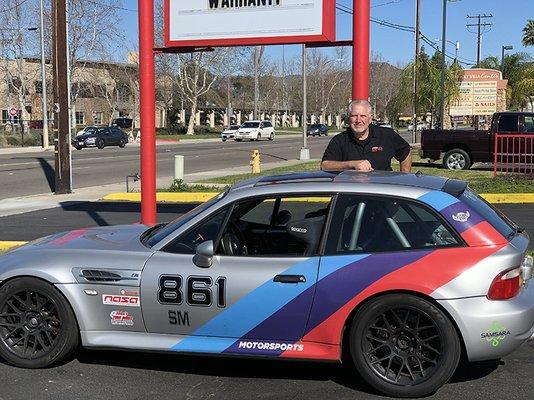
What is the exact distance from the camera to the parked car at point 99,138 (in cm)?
4509

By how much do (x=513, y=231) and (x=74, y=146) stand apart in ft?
142

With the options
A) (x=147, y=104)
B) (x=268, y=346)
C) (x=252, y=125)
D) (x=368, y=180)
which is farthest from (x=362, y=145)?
(x=252, y=125)

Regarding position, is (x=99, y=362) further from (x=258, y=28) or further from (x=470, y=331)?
(x=258, y=28)

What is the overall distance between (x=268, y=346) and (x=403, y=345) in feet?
2.84

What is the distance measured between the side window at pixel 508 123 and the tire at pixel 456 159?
1748 mm

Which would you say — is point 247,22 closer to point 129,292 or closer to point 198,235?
point 198,235

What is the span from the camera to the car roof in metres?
4.69

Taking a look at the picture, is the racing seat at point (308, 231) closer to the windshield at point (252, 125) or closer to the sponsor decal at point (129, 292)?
the sponsor decal at point (129, 292)

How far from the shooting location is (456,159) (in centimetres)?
2097

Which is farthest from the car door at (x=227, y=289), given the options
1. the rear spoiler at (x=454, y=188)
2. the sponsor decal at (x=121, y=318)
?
the rear spoiler at (x=454, y=188)

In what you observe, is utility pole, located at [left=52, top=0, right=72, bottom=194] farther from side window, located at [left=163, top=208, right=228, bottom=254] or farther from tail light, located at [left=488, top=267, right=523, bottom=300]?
tail light, located at [left=488, top=267, right=523, bottom=300]

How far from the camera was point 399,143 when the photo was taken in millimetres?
6074

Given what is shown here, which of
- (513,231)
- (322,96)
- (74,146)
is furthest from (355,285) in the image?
(322,96)

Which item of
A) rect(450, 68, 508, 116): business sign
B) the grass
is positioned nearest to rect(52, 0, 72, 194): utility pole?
the grass
